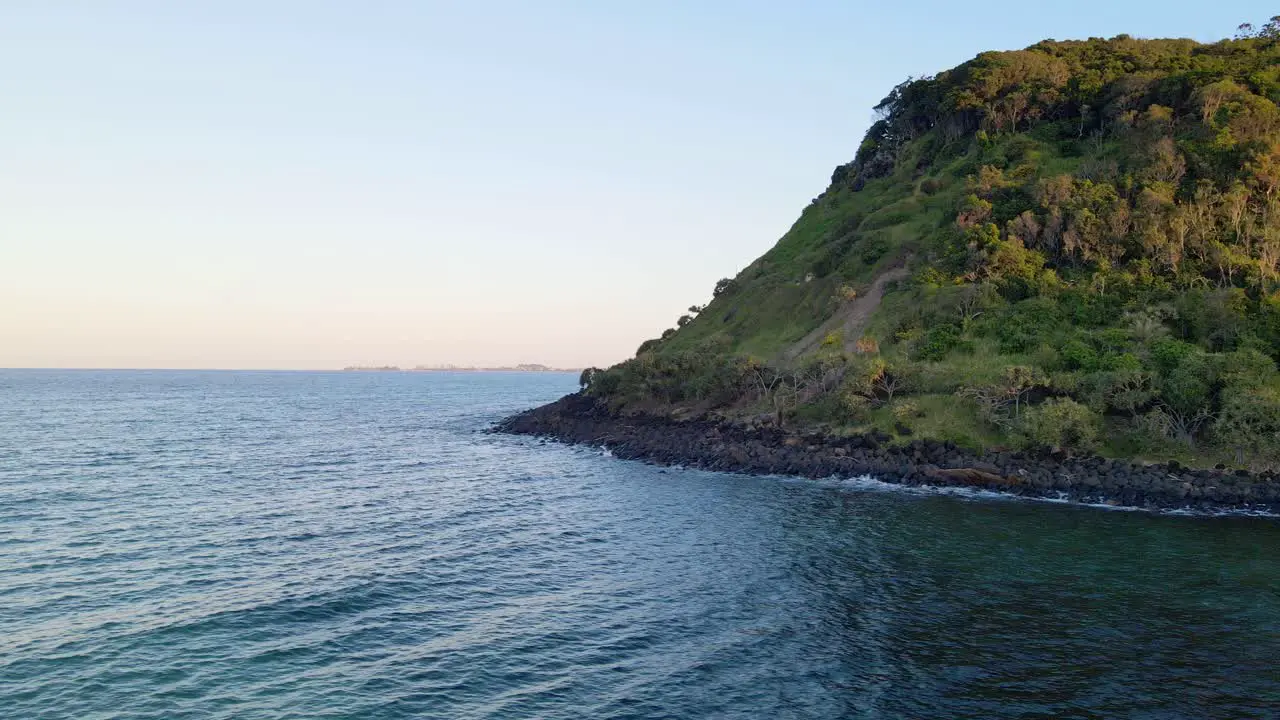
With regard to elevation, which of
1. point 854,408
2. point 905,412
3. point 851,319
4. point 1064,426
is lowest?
point 1064,426

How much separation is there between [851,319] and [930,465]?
43.3 meters

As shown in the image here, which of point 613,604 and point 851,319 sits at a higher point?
point 851,319

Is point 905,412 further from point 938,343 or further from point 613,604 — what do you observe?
point 613,604

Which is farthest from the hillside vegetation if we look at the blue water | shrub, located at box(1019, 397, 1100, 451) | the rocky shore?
the blue water

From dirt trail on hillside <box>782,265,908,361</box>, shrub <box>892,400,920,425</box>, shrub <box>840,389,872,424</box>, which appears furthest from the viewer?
dirt trail on hillside <box>782,265,908,361</box>

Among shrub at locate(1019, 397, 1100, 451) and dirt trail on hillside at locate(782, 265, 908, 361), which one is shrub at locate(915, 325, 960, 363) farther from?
shrub at locate(1019, 397, 1100, 451)

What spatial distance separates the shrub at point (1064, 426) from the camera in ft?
211

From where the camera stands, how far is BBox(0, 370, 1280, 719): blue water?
24.4 m

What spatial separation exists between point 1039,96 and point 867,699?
429 feet

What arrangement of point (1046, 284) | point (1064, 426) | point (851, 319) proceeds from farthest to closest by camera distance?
point (851, 319) → point (1046, 284) → point (1064, 426)

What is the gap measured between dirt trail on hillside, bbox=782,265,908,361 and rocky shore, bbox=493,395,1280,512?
22525 mm

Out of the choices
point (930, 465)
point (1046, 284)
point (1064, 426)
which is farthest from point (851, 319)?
point (1064, 426)

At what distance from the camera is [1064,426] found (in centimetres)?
6438

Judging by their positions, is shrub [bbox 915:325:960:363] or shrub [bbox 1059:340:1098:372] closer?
shrub [bbox 1059:340:1098:372]
